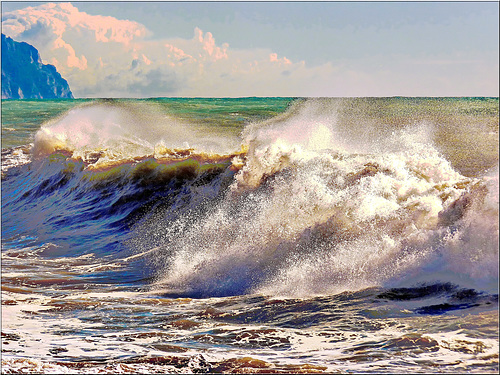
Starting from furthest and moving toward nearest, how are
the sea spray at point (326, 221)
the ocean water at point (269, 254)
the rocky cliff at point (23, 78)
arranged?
the rocky cliff at point (23, 78) < the sea spray at point (326, 221) < the ocean water at point (269, 254)

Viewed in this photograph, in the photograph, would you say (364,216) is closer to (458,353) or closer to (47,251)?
(458,353)

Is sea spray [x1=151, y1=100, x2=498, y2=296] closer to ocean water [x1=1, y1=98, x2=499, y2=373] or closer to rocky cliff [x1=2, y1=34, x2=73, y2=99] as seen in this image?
ocean water [x1=1, y1=98, x2=499, y2=373]

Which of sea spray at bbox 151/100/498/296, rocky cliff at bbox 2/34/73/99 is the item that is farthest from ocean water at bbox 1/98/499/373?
rocky cliff at bbox 2/34/73/99

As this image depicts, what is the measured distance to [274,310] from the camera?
5566 mm

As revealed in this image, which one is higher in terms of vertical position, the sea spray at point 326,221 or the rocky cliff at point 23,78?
the rocky cliff at point 23,78

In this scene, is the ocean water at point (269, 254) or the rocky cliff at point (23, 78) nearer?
the ocean water at point (269, 254)

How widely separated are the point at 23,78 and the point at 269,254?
23.2 m

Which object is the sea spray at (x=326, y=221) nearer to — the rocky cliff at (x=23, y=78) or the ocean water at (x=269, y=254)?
the ocean water at (x=269, y=254)

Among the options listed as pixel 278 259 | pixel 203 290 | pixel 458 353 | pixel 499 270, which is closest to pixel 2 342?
pixel 203 290

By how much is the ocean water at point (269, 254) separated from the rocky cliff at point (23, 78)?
389 inches

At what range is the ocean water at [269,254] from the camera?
452 centimetres

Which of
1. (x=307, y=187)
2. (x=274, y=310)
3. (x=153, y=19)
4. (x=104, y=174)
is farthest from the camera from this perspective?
(x=104, y=174)

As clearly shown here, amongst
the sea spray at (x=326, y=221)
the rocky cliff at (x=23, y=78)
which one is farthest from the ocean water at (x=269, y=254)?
the rocky cliff at (x=23, y=78)

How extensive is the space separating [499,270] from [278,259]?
2.59 meters
